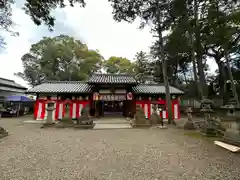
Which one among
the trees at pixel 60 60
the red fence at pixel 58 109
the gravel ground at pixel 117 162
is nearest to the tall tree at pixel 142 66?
the trees at pixel 60 60

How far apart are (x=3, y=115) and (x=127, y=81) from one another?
40.6 ft

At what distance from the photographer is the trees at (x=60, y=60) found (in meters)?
20.7

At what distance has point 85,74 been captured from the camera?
69.9ft

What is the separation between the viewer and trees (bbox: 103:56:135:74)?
2387 centimetres

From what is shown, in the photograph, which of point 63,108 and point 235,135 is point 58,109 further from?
point 235,135

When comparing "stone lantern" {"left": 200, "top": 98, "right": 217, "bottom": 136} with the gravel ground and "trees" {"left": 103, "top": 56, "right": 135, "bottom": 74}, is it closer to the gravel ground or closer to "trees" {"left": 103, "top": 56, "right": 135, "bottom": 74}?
the gravel ground

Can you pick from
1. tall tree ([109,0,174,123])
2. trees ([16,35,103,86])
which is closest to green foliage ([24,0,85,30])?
tall tree ([109,0,174,123])

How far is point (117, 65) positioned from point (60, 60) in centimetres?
1082

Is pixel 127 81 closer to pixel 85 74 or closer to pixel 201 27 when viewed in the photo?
pixel 201 27

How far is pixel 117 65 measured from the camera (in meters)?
25.5

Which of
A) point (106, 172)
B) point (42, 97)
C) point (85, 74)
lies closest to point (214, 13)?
point (106, 172)

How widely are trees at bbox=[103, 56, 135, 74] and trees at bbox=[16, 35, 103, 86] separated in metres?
2.37

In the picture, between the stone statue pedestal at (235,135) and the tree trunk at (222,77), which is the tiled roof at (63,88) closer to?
the stone statue pedestal at (235,135)

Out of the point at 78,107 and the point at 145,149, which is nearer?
the point at 145,149
